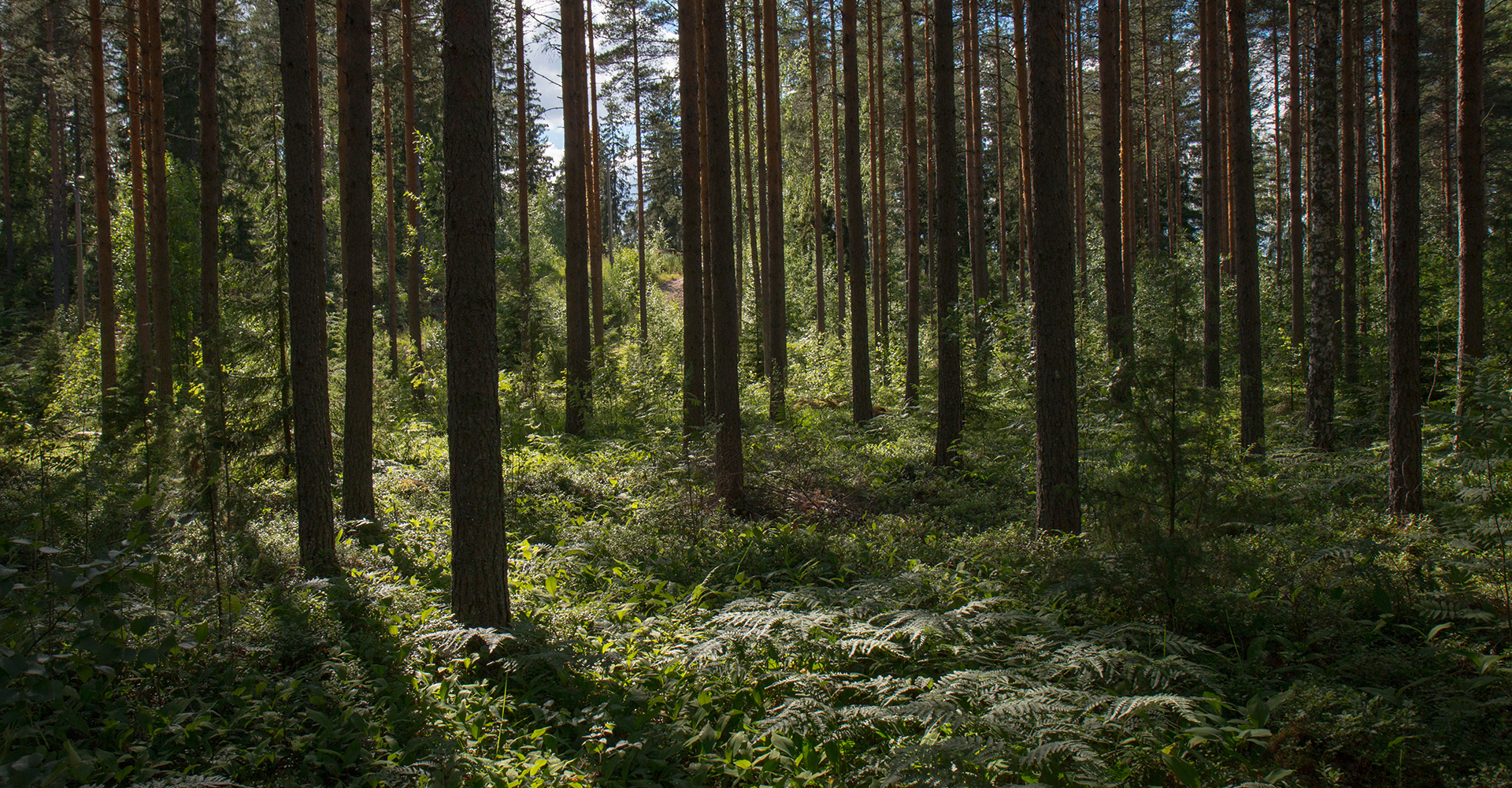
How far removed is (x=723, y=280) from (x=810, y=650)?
568 centimetres

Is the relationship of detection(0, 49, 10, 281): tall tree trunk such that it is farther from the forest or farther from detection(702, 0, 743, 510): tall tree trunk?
detection(702, 0, 743, 510): tall tree trunk

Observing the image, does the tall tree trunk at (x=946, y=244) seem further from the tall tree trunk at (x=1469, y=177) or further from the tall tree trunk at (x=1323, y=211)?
the tall tree trunk at (x=1469, y=177)

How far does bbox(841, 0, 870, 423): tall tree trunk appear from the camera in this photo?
12.9 meters

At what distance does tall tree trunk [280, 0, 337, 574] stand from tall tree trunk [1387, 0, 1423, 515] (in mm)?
9727

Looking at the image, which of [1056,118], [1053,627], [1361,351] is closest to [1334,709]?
[1053,627]

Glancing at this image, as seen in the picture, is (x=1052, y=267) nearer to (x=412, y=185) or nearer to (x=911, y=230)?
(x=911, y=230)

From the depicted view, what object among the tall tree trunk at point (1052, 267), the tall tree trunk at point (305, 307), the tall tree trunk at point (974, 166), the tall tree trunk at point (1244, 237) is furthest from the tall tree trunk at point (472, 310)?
the tall tree trunk at point (974, 166)

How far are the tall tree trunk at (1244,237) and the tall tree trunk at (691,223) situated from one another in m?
7.79

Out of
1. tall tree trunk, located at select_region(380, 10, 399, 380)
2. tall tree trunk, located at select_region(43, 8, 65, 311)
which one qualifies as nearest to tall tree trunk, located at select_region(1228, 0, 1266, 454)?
tall tree trunk, located at select_region(380, 10, 399, 380)

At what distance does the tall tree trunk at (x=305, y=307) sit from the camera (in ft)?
22.1

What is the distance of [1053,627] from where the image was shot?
481 centimetres

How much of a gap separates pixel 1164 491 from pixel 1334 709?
1.45 meters

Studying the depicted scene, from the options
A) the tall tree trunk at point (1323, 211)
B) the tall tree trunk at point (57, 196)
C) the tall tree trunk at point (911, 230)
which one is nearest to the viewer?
the tall tree trunk at point (1323, 211)

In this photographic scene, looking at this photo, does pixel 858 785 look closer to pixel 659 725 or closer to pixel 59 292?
pixel 659 725
